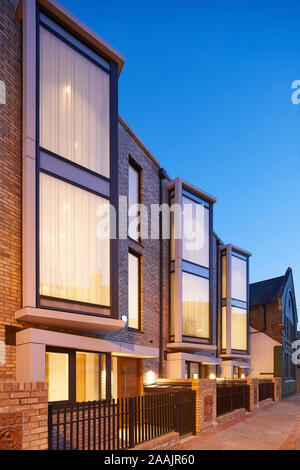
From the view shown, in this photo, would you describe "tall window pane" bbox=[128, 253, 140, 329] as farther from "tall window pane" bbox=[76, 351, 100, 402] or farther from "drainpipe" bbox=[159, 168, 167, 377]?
"tall window pane" bbox=[76, 351, 100, 402]

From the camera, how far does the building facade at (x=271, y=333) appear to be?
32.8 meters

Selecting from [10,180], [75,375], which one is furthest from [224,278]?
[10,180]

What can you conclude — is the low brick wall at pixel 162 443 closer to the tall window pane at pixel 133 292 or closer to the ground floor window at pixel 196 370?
the tall window pane at pixel 133 292

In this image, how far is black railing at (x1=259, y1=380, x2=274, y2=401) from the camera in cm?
2195

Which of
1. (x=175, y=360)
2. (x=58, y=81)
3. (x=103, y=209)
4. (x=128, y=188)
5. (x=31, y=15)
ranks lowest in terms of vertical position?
(x=175, y=360)

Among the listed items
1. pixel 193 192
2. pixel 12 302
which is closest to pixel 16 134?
pixel 12 302

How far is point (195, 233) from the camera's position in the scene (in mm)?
20219

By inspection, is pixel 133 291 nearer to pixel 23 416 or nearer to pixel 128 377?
pixel 128 377

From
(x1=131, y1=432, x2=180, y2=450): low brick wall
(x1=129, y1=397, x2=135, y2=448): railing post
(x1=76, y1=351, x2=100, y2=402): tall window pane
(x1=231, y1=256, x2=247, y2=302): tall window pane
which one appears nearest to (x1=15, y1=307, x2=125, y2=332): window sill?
(x1=76, y1=351, x2=100, y2=402): tall window pane

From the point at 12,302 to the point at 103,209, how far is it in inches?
144

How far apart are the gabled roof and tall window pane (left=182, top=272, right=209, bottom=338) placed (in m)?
16.7

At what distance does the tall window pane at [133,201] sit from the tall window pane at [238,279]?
1297cm

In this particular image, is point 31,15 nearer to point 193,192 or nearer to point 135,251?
point 135,251

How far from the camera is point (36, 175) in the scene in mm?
9766
